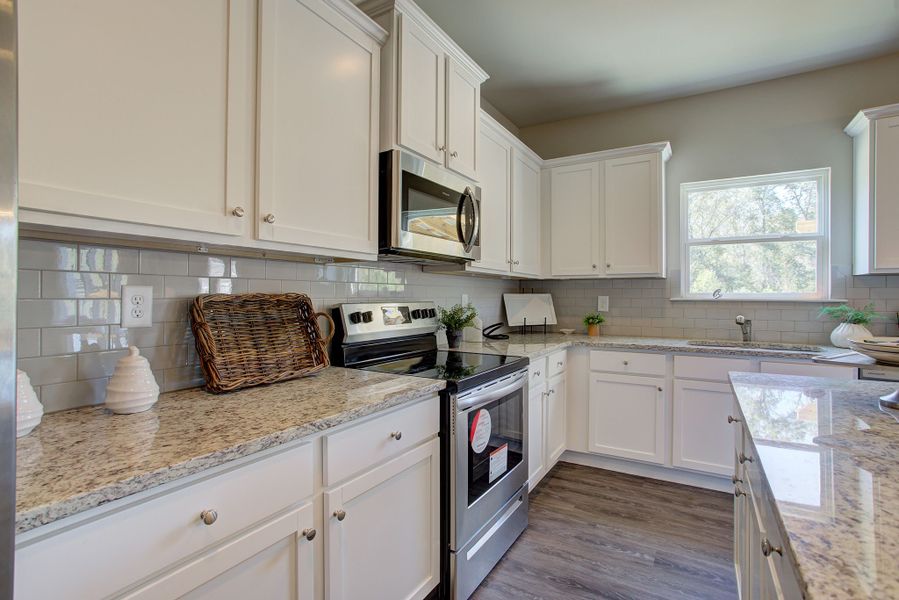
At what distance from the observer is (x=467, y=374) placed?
66.4 inches

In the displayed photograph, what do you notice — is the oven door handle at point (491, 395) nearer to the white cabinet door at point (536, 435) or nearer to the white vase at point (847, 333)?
the white cabinet door at point (536, 435)

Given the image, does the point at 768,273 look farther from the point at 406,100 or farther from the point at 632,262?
the point at 406,100

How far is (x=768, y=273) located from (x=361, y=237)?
9.70 feet

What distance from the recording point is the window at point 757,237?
2912mm

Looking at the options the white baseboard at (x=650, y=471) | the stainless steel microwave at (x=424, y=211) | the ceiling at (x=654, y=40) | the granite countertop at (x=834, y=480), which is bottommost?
the white baseboard at (x=650, y=471)

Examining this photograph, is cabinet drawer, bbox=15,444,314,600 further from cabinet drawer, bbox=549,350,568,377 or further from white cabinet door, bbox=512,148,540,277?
white cabinet door, bbox=512,148,540,277

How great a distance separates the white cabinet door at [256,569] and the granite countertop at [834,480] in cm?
96

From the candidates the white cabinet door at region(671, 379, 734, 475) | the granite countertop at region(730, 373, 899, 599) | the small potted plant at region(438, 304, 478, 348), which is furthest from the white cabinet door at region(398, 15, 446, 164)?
the white cabinet door at region(671, 379, 734, 475)

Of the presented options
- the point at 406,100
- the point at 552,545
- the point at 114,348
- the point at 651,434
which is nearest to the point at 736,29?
the point at 406,100

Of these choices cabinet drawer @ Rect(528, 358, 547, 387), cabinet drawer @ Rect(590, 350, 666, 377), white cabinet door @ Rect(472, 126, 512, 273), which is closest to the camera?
cabinet drawer @ Rect(528, 358, 547, 387)

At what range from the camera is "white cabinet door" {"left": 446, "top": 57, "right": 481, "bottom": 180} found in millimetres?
2100

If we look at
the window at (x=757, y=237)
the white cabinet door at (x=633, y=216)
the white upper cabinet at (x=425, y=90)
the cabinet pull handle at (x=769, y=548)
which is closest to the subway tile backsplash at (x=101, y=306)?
the white upper cabinet at (x=425, y=90)

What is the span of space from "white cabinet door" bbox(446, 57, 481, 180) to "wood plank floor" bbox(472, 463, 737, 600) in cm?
189

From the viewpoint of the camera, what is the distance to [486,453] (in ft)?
5.90
